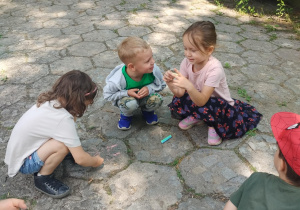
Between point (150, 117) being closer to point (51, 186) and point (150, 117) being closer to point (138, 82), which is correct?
point (138, 82)

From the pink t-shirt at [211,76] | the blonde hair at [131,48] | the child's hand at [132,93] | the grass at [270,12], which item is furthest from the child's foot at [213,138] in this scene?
the grass at [270,12]

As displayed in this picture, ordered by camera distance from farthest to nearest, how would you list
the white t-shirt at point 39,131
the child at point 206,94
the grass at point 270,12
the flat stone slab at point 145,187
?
1. the grass at point 270,12
2. the child at point 206,94
3. the flat stone slab at point 145,187
4. the white t-shirt at point 39,131

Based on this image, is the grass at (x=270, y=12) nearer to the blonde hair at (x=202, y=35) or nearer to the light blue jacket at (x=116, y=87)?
the blonde hair at (x=202, y=35)

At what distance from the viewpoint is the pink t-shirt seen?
2205 millimetres

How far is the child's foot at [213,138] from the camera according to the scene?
7.84ft

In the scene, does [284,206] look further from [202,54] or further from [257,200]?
[202,54]

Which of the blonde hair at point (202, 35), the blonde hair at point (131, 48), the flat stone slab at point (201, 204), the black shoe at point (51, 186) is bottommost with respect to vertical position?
the black shoe at point (51, 186)

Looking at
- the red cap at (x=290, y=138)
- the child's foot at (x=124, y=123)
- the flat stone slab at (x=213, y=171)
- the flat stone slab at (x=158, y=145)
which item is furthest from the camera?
the child's foot at (x=124, y=123)

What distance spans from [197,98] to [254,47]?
2278 mm

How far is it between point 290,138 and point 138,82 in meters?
1.44

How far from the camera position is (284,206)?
1255 millimetres

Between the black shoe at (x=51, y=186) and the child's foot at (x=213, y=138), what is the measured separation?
3.79ft

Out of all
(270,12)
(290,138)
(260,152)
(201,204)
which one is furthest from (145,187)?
(270,12)

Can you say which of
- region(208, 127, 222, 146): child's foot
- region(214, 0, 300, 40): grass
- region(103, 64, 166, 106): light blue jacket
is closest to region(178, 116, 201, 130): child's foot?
region(208, 127, 222, 146): child's foot
